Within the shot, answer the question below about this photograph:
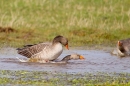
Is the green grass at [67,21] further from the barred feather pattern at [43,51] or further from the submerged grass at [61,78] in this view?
the submerged grass at [61,78]

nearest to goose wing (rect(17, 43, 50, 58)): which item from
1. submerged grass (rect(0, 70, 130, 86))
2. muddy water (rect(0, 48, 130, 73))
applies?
muddy water (rect(0, 48, 130, 73))

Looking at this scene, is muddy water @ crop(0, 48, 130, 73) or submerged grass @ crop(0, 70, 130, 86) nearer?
submerged grass @ crop(0, 70, 130, 86)

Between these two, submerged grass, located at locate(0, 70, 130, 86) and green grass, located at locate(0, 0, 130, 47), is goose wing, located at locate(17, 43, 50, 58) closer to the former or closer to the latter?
submerged grass, located at locate(0, 70, 130, 86)

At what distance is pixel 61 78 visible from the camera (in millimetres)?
9148

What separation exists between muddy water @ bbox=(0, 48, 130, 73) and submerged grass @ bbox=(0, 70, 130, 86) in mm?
635

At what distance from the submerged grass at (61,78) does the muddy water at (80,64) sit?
63 cm

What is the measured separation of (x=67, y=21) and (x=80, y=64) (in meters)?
6.48

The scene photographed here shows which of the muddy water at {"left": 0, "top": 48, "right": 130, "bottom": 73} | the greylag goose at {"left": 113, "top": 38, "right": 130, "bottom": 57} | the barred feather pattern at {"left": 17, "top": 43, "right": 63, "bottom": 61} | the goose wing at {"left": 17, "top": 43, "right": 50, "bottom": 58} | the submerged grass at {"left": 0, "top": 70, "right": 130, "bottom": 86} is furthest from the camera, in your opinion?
the greylag goose at {"left": 113, "top": 38, "right": 130, "bottom": 57}

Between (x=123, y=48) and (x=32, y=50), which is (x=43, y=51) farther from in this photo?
(x=123, y=48)

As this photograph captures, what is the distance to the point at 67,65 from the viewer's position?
11.1 m

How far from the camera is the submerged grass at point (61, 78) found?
8539 millimetres

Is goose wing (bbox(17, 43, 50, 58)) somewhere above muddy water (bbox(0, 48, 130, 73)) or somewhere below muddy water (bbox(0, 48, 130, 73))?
above

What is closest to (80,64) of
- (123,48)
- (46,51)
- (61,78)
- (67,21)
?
(46,51)

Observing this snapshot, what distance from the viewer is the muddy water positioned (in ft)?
34.3
